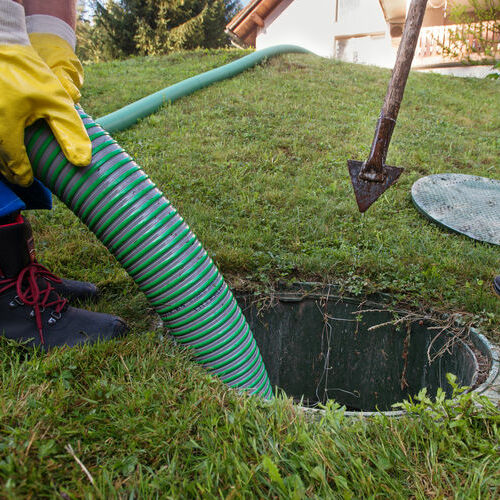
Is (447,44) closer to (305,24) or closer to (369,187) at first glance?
(305,24)

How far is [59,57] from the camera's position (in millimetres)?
1703

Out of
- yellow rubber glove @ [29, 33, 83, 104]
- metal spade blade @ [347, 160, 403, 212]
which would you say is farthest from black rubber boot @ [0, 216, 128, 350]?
metal spade blade @ [347, 160, 403, 212]

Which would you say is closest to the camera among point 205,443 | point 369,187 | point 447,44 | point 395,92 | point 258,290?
point 205,443

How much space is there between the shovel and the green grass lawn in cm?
59

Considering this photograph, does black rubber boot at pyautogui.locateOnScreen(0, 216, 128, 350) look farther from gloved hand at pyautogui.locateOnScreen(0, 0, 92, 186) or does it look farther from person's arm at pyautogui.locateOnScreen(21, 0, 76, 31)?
person's arm at pyautogui.locateOnScreen(21, 0, 76, 31)

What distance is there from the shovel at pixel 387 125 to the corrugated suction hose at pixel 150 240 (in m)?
1.03

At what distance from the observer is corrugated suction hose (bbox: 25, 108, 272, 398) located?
153cm

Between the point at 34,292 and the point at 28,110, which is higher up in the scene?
the point at 28,110

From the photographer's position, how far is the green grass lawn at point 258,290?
3.41 ft

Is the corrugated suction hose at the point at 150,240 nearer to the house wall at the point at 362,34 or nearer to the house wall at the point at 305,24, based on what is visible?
the house wall at the point at 362,34

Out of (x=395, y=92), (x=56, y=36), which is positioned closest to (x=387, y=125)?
(x=395, y=92)

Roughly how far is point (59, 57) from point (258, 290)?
5.00 feet

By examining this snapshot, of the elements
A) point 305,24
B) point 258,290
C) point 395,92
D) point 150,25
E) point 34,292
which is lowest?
point 258,290

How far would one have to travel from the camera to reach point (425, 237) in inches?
122
